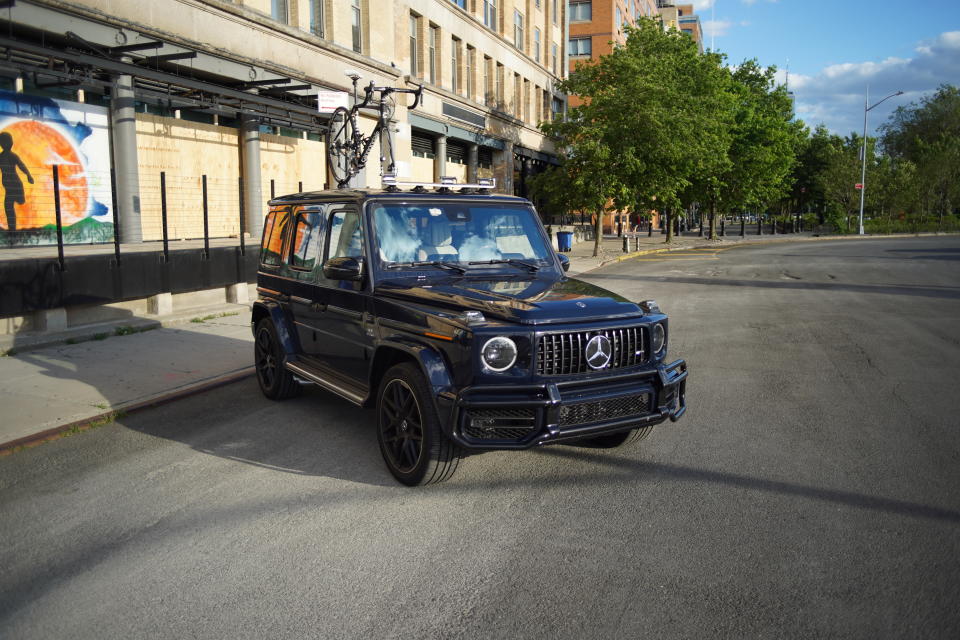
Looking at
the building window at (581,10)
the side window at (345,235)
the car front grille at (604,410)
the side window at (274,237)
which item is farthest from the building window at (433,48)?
the building window at (581,10)

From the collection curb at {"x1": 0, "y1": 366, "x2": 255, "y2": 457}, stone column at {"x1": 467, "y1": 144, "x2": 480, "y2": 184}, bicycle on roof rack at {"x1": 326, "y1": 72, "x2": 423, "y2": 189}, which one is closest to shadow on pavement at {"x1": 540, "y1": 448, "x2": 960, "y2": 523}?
curb at {"x1": 0, "y1": 366, "x2": 255, "y2": 457}

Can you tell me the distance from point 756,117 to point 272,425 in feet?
160

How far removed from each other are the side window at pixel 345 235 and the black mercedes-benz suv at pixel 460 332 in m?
0.02

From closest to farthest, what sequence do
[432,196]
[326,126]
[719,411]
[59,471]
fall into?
1. [59,471]
2. [432,196]
3. [719,411]
4. [326,126]

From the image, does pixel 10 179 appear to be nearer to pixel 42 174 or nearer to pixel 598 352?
pixel 42 174

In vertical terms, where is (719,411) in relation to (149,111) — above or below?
below

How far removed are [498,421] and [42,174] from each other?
45.8 ft

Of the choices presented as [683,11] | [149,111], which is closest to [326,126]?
[149,111]

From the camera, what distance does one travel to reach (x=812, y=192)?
237ft

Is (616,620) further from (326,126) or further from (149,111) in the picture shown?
(326,126)

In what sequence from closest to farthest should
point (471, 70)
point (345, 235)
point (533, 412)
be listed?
point (533, 412) → point (345, 235) → point (471, 70)

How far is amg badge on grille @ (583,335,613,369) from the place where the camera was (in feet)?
15.4

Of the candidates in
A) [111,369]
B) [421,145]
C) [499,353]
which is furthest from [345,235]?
[421,145]

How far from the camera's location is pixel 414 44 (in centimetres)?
2950
